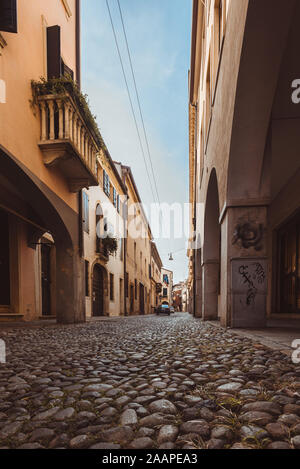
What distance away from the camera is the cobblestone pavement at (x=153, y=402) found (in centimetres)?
118

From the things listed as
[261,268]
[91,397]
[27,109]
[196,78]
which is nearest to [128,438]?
[91,397]

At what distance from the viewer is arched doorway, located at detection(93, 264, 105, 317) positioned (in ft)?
45.3

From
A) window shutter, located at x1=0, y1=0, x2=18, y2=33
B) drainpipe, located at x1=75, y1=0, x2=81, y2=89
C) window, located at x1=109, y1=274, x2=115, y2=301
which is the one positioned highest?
drainpipe, located at x1=75, y1=0, x2=81, y2=89

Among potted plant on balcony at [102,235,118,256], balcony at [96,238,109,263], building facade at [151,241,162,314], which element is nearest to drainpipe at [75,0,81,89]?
balcony at [96,238,109,263]

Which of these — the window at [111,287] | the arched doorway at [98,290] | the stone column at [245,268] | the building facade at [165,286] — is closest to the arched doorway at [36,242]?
the stone column at [245,268]

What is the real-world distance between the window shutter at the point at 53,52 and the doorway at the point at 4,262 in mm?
4345

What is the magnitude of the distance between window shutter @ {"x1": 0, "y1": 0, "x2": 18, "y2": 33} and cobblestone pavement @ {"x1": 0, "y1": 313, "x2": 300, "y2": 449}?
5084mm

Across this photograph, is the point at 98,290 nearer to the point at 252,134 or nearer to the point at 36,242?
the point at 36,242

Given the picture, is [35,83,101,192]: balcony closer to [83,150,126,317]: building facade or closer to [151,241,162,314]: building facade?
[83,150,126,317]: building facade

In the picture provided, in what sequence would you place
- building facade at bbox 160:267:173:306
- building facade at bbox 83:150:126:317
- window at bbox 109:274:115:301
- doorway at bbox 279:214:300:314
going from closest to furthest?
doorway at bbox 279:214:300:314 < building facade at bbox 83:150:126:317 < window at bbox 109:274:115:301 < building facade at bbox 160:267:173:306

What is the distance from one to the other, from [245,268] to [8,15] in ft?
19.1

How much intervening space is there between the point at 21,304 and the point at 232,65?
8.14 metres

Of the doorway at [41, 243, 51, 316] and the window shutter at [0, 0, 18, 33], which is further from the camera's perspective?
the doorway at [41, 243, 51, 316]

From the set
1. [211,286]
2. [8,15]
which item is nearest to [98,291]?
[211,286]
